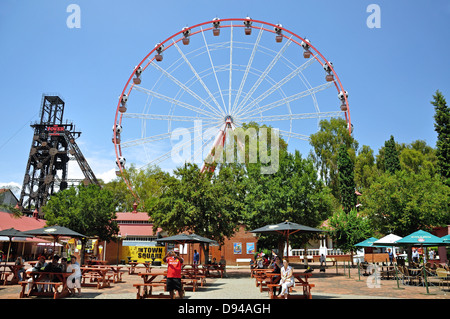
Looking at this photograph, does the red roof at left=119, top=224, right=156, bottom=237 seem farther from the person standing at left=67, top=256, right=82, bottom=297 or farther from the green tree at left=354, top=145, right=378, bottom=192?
the green tree at left=354, top=145, right=378, bottom=192

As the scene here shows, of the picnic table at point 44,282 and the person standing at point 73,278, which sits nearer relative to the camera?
the picnic table at point 44,282

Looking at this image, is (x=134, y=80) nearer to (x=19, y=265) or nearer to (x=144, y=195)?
(x=19, y=265)

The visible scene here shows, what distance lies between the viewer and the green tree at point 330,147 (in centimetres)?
4309

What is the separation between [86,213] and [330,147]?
29.3 metres

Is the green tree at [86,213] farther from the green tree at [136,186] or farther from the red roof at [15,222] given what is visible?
the green tree at [136,186]

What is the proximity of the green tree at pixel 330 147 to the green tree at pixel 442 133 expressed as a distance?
11.5 m

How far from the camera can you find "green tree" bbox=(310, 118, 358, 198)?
43094mm

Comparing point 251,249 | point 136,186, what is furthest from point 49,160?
point 251,249

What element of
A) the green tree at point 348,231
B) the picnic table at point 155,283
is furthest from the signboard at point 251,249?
the picnic table at point 155,283

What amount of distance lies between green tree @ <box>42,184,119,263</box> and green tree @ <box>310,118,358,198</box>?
84.8ft

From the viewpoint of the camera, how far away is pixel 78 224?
88.2ft

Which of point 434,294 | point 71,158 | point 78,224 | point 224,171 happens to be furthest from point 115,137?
point 71,158
